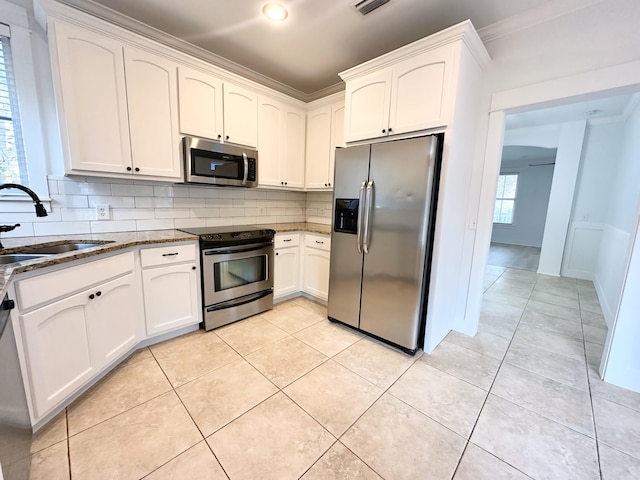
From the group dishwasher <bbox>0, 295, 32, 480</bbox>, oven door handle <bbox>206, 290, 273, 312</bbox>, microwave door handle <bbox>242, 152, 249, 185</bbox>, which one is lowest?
oven door handle <bbox>206, 290, 273, 312</bbox>

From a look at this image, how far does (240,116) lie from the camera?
2572 millimetres

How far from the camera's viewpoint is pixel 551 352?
2217 mm

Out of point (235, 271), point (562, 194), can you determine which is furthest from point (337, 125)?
point (562, 194)

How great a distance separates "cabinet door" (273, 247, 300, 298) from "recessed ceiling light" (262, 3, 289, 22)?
206 centimetres

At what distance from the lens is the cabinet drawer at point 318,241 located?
9.32 feet

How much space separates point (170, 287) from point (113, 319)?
45cm

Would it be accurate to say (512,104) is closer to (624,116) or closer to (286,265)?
(286,265)

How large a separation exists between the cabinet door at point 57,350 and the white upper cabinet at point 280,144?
1919 millimetres

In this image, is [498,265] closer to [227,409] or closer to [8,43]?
[227,409]

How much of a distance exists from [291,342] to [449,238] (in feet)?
5.26

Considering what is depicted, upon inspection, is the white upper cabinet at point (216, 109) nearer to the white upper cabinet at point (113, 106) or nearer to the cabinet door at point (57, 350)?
the white upper cabinet at point (113, 106)

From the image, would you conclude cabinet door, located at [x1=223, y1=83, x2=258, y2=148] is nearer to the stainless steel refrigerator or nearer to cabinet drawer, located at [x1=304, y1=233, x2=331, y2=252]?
the stainless steel refrigerator

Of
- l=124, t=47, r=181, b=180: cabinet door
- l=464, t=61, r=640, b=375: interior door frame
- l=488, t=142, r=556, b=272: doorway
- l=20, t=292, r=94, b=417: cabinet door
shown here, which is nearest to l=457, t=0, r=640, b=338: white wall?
l=464, t=61, r=640, b=375: interior door frame

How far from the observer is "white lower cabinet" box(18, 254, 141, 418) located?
4.16ft
